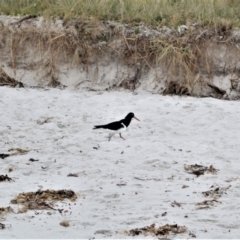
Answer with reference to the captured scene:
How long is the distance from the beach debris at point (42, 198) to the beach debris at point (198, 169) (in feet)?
5.50

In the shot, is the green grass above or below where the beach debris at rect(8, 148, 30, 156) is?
above

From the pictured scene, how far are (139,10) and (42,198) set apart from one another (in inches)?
260

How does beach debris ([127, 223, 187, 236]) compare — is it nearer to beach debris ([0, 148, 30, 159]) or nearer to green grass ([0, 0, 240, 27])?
beach debris ([0, 148, 30, 159])

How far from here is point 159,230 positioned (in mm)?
6031

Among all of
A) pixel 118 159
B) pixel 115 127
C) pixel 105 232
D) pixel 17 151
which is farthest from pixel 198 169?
pixel 17 151

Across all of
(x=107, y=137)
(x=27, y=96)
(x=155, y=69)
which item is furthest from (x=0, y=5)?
(x=107, y=137)

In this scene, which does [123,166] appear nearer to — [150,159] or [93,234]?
[150,159]

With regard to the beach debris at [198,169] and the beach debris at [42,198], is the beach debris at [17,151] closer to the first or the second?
the beach debris at [42,198]

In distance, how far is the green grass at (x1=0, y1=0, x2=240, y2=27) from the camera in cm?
1212

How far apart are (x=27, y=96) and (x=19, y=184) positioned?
4054 millimetres

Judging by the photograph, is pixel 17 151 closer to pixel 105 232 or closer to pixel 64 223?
pixel 64 223

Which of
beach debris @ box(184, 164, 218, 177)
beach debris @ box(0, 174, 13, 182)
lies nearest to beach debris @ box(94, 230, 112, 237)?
beach debris @ box(0, 174, 13, 182)

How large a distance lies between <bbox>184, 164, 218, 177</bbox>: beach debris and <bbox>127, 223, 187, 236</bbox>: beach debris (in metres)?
1.85

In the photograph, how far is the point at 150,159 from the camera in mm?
8391
